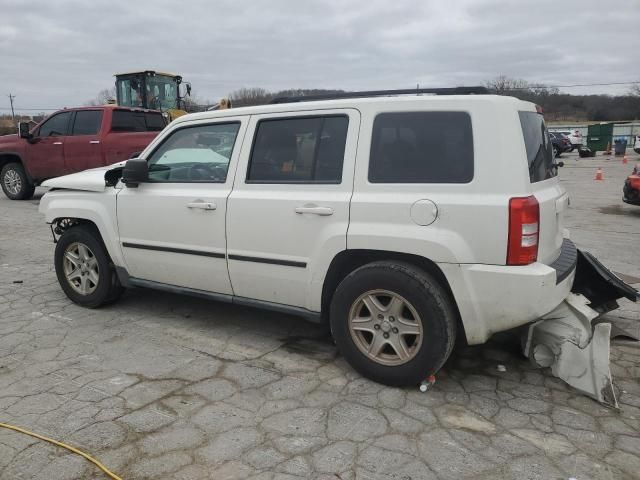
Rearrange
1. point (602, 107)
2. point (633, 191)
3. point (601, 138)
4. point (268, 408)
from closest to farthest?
1. point (268, 408)
2. point (633, 191)
3. point (601, 138)
4. point (602, 107)

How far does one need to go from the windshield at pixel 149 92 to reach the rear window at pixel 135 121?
5.13 m

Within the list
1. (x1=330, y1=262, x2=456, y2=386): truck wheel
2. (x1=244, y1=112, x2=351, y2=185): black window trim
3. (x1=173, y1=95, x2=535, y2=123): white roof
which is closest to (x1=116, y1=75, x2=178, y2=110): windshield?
(x1=173, y1=95, x2=535, y2=123): white roof

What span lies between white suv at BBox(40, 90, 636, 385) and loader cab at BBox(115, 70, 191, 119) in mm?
11873

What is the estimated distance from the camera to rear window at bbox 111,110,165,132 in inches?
403

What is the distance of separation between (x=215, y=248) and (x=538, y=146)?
2.27 meters

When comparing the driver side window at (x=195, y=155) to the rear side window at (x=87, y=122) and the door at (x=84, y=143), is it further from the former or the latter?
the rear side window at (x=87, y=122)

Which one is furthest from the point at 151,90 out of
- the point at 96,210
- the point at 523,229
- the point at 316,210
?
the point at 523,229

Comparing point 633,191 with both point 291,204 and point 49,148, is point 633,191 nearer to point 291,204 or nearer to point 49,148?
point 291,204

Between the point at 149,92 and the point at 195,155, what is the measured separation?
42.1ft

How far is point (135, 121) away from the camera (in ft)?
34.4

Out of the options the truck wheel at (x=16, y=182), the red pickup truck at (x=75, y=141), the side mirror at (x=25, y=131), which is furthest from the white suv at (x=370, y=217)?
the truck wheel at (x=16, y=182)

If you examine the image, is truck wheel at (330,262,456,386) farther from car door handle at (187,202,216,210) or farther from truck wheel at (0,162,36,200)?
truck wheel at (0,162,36,200)

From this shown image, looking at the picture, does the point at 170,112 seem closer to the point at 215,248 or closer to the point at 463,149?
the point at 215,248

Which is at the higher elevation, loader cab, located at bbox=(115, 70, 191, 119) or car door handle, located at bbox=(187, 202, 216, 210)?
loader cab, located at bbox=(115, 70, 191, 119)
